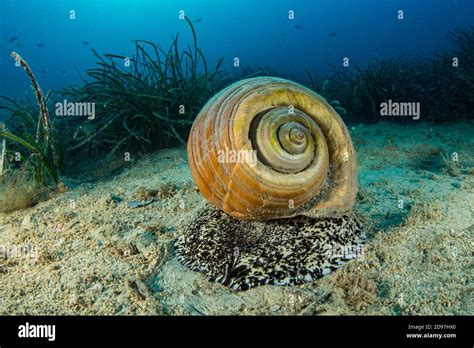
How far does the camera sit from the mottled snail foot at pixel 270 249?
261 cm

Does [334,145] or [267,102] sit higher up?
[267,102]

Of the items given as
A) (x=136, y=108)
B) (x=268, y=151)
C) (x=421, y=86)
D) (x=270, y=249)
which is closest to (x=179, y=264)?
(x=270, y=249)

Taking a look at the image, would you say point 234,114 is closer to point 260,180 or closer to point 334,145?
point 260,180

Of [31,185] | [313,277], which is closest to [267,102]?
[313,277]

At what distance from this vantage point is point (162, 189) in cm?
433

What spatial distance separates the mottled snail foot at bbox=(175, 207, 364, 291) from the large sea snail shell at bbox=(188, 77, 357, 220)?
155 millimetres

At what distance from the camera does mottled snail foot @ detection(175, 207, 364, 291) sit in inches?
103

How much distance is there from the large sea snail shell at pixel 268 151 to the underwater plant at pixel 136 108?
3.32 metres

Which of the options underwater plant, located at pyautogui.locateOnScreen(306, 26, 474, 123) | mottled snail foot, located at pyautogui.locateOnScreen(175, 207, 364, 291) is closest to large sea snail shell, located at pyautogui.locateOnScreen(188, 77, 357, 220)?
mottled snail foot, located at pyautogui.locateOnScreen(175, 207, 364, 291)

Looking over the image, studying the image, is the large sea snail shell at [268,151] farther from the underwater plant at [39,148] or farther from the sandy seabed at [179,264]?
the underwater plant at [39,148]

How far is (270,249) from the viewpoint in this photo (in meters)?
2.77

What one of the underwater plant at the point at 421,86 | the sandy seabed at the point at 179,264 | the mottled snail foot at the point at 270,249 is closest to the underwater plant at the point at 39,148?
the sandy seabed at the point at 179,264

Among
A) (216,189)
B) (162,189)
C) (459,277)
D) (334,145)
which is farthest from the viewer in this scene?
(162,189)

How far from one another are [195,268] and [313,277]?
94cm
